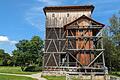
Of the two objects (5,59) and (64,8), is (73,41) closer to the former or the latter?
(64,8)

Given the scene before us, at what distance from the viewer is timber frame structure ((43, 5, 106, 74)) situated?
1547 inches

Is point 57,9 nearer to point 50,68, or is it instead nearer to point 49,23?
point 49,23

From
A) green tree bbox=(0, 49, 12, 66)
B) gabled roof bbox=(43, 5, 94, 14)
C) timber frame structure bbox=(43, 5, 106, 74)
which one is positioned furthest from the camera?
green tree bbox=(0, 49, 12, 66)

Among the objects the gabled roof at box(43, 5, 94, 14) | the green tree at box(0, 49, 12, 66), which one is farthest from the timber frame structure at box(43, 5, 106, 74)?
the green tree at box(0, 49, 12, 66)

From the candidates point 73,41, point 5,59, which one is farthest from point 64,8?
point 5,59

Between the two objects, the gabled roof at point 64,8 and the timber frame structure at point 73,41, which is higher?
the gabled roof at point 64,8

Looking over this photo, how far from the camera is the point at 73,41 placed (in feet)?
145

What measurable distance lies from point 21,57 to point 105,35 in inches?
1939

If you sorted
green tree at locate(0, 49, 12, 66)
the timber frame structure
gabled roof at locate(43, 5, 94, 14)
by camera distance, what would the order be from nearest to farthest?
the timber frame structure, gabled roof at locate(43, 5, 94, 14), green tree at locate(0, 49, 12, 66)

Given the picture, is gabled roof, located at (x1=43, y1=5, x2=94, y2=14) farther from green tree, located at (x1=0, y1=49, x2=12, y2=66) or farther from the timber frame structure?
green tree, located at (x1=0, y1=49, x2=12, y2=66)

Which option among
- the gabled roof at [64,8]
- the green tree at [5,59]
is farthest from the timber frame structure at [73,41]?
the green tree at [5,59]

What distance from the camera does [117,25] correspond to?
55156mm

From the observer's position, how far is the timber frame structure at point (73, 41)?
3928cm

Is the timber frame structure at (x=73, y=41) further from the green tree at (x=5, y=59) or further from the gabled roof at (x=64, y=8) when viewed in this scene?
the green tree at (x=5, y=59)
